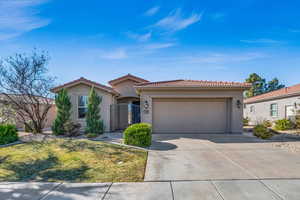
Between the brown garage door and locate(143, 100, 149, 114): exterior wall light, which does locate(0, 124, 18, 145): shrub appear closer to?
locate(143, 100, 149, 114): exterior wall light

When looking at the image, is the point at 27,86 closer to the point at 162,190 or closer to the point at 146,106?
the point at 146,106

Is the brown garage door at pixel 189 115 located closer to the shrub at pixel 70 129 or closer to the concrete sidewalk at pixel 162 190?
the shrub at pixel 70 129

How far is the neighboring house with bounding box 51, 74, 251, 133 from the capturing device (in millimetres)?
10906

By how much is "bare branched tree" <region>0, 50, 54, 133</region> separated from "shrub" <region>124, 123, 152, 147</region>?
770cm

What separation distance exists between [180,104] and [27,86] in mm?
11103

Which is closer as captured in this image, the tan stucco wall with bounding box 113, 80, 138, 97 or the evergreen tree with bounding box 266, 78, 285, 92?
the tan stucco wall with bounding box 113, 80, 138, 97

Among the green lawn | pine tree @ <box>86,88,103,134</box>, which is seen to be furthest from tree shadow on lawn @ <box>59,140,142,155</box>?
pine tree @ <box>86,88,103,134</box>

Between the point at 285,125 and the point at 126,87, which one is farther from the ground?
the point at 126,87

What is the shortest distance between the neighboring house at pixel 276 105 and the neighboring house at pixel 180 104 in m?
5.84

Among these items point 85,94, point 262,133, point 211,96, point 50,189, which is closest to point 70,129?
point 85,94

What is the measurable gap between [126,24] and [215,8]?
4.89m

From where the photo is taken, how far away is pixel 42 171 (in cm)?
469

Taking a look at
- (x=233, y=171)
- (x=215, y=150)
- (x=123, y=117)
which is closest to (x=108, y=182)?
(x=233, y=171)

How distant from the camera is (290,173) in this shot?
4309mm
